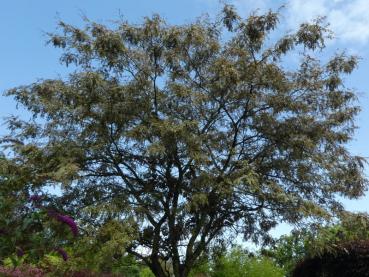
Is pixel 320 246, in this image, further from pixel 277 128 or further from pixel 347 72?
pixel 347 72

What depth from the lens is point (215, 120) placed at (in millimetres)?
13555

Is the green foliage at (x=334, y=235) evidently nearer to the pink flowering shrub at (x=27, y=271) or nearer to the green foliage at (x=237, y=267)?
the green foliage at (x=237, y=267)

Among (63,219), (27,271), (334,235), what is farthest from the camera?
(334,235)

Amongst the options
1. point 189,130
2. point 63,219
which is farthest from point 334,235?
point 63,219

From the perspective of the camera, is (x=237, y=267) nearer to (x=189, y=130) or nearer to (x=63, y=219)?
(x=189, y=130)

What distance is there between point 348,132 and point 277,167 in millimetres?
2313

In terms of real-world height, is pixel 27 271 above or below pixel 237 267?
below

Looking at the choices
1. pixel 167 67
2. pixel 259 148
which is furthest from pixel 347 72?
pixel 167 67

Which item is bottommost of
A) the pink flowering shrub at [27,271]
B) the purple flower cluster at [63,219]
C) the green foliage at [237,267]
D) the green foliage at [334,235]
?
the purple flower cluster at [63,219]

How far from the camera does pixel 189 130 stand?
480 inches

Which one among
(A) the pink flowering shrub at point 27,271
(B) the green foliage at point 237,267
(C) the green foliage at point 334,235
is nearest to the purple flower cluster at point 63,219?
(A) the pink flowering shrub at point 27,271

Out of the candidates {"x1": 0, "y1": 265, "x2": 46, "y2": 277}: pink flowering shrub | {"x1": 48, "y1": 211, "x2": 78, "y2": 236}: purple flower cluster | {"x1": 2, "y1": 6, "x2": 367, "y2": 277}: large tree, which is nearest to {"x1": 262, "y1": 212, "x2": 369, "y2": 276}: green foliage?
{"x1": 2, "y1": 6, "x2": 367, "y2": 277}: large tree

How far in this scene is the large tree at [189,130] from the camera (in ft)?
40.2

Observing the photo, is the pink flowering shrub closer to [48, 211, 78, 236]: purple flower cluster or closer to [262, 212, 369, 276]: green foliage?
[48, 211, 78, 236]: purple flower cluster
